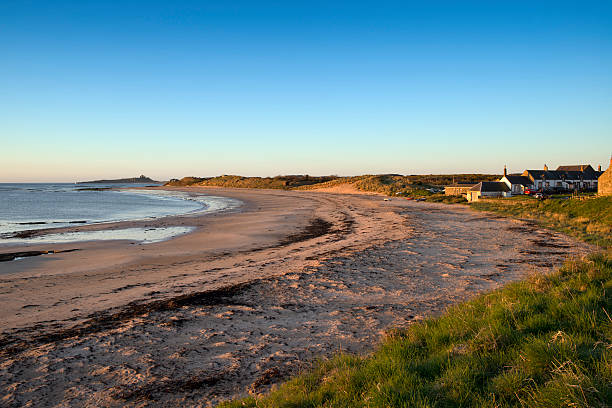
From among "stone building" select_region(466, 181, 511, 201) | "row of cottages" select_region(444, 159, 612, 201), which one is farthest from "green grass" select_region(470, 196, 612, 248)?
"row of cottages" select_region(444, 159, 612, 201)

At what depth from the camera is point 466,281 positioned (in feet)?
34.1

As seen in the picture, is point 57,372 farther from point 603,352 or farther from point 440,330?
point 603,352

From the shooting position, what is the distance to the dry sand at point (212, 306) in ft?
18.5

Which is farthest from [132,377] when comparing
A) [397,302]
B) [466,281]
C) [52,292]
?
[466,281]

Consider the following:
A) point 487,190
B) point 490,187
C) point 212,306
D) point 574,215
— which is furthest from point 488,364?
point 490,187

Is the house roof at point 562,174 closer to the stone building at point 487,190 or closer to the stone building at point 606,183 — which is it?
the stone building at point 487,190

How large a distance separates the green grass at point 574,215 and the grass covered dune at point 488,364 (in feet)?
43.5

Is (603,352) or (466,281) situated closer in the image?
(603,352)

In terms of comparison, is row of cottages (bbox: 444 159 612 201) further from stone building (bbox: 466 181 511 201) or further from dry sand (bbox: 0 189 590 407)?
dry sand (bbox: 0 189 590 407)

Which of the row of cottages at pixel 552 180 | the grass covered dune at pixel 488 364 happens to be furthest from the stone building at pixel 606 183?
the grass covered dune at pixel 488 364

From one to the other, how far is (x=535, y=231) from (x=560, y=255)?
24.6 ft

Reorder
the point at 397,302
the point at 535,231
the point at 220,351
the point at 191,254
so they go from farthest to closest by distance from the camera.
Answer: the point at 535,231 → the point at 191,254 → the point at 397,302 → the point at 220,351

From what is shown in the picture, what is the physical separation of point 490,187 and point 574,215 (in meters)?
29.9

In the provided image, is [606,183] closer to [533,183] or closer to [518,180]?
[518,180]
